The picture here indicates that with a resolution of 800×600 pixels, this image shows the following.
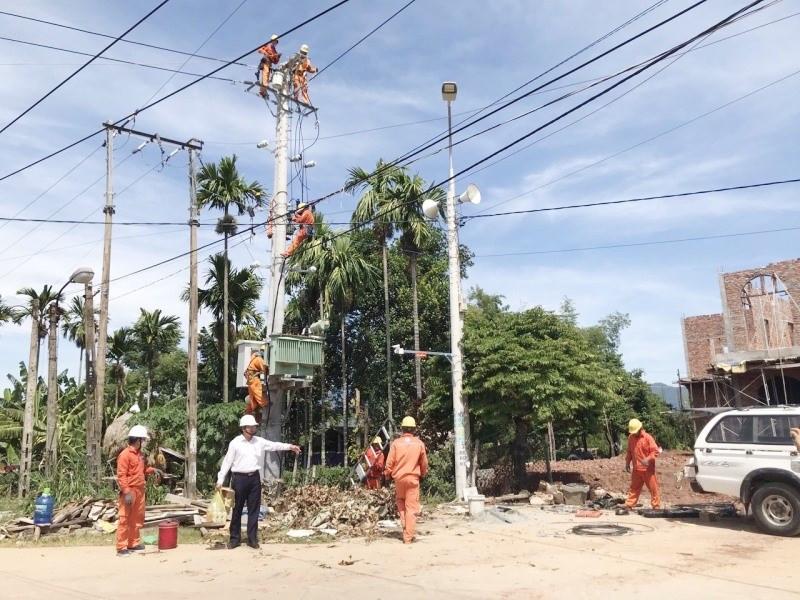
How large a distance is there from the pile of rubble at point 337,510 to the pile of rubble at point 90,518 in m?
1.72

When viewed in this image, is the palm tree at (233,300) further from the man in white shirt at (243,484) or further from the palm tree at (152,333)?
the man in white shirt at (243,484)

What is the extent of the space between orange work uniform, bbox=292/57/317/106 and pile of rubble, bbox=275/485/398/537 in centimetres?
1227

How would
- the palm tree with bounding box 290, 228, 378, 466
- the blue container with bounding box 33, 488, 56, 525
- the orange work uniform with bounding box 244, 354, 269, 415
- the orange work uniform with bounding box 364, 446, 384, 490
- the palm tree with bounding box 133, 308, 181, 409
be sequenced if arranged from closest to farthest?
1. the blue container with bounding box 33, 488, 56, 525
2. the orange work uniform with bounding box 364, 446, 384, 490
3. the orange work uniform with bounding box 244, 354, 269, 415
4. the palm tree with bounding box 290, 228, 378, 466
5. the palm tree with bounding box 133, 308, 181, 409

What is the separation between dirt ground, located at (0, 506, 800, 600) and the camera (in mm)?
6512

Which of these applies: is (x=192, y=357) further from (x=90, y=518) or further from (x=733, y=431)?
(x=733, y=431)

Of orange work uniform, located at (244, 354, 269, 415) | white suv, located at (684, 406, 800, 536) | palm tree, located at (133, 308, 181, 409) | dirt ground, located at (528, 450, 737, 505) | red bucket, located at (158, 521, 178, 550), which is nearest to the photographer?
red bucket, located at (158, 521, 178, 550)

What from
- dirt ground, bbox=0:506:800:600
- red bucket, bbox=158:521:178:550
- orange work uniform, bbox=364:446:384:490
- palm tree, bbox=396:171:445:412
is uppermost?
palm tree, bbox=396:171:445:412

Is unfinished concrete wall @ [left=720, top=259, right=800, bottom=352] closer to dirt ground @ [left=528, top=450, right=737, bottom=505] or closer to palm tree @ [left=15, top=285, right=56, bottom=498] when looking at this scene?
dirt ground @ [left=528, top=450, right=737, bottom=505]

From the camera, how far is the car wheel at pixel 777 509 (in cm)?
907

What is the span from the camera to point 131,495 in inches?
351

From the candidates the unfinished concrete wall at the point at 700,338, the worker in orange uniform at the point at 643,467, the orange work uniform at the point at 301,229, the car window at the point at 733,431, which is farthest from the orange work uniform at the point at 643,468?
the unfinished concrete wall at the point at 700,338

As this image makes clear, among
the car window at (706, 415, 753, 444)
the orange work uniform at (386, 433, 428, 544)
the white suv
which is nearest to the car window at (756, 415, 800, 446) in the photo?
the white suv

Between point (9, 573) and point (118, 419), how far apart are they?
14.2 meters

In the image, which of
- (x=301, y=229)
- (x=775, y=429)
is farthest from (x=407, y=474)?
(x=301, y=229)
